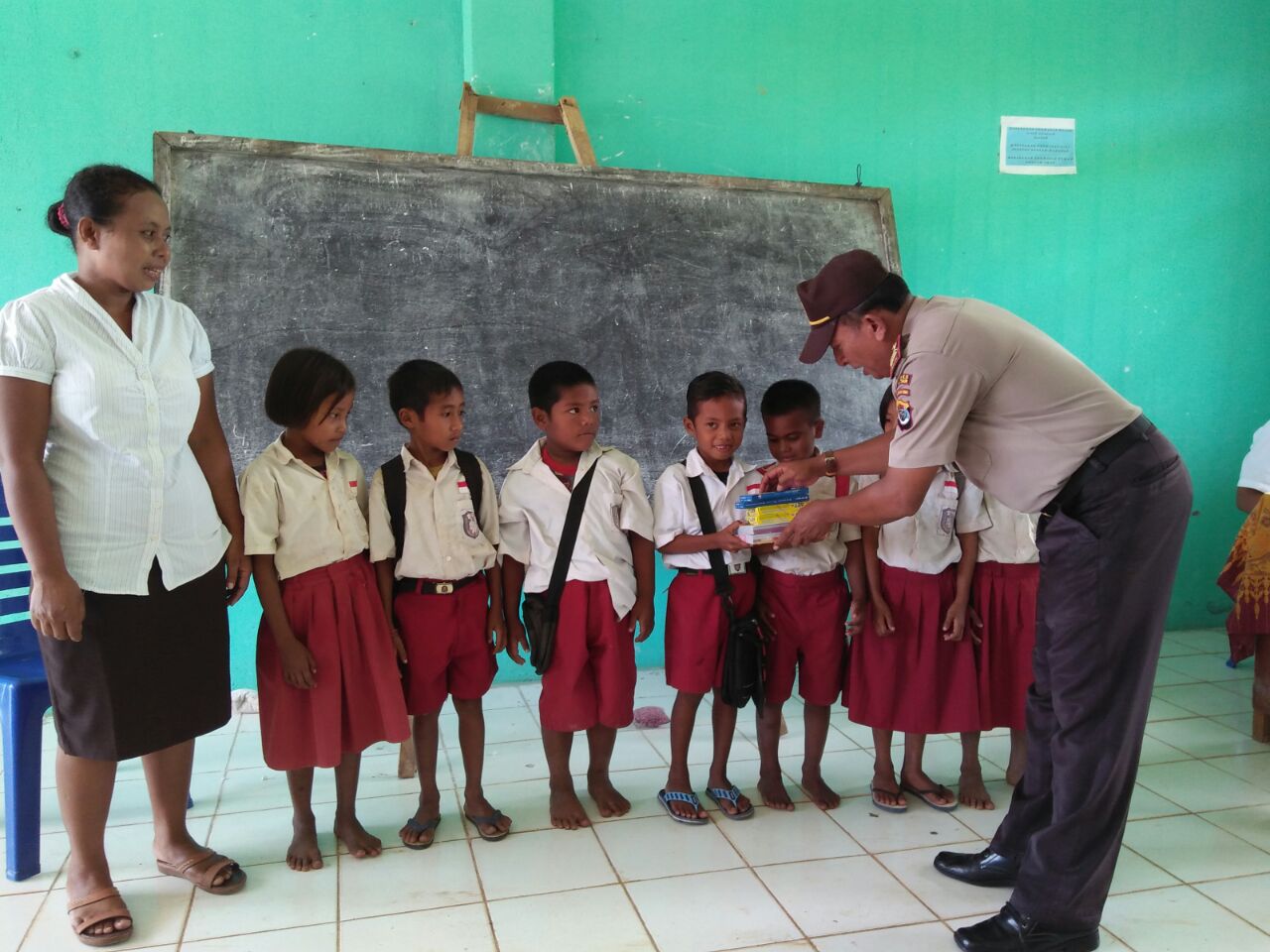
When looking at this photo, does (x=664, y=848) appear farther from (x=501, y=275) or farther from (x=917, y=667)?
(x=501, y=275)

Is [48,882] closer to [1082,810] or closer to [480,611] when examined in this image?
[480,611]

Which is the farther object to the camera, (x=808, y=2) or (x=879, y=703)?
(x=808, y=2)

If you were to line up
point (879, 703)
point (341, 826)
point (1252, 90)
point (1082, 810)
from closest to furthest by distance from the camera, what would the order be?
point (1082, 810), point (341, 826), point (879, 703), point (1252, 90)

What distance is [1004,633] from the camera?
266 centimetres

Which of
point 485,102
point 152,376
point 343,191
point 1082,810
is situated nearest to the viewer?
point 1082,810

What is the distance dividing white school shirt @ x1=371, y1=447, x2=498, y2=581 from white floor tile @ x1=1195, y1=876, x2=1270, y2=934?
6.34 ft

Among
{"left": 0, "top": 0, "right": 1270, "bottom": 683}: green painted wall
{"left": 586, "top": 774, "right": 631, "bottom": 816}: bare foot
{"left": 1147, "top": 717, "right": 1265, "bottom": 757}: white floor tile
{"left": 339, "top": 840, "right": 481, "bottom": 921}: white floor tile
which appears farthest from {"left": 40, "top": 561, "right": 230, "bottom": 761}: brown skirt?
{"left": 1147, "top": 717, "right": 1265, "bottom": 757}: white floor tile

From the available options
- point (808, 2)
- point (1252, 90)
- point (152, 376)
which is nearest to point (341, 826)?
point (152, 376)

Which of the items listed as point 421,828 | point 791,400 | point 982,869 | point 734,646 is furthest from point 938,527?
point 421,828

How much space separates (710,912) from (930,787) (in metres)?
0.90

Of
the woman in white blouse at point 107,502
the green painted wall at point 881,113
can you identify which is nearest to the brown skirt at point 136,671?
the woman in white blouse at point 107,502

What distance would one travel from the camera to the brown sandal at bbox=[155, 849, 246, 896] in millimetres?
2191

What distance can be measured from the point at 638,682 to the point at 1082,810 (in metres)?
2.14

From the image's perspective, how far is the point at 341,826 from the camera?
2.41m
